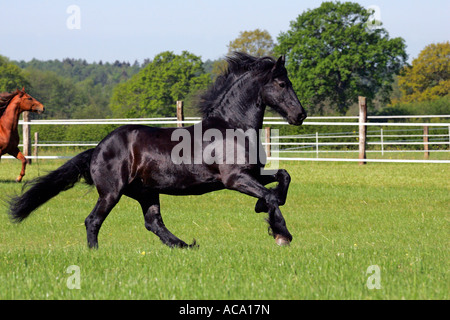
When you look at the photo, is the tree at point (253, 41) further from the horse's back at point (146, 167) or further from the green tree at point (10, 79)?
the horse's back at point (146, 167)

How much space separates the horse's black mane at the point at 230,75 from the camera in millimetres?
6871

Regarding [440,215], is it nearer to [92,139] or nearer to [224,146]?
[224,146]

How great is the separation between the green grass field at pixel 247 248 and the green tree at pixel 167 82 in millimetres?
50931

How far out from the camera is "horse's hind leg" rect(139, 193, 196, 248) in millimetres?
6918

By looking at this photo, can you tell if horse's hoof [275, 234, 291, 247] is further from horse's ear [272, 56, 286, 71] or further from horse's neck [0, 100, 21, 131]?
horse's neck [0, 100, 21, 131]

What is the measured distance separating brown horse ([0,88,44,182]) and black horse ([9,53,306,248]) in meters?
8.52

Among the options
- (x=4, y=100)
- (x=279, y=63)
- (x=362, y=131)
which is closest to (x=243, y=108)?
(x=279, y=63)

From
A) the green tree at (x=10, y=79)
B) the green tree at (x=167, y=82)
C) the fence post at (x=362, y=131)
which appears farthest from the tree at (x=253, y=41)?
the fence post at (x=362, y=131)

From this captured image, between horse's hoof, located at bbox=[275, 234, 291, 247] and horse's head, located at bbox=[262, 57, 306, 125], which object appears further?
horse's head, located at bbox=[262, 57, 306, 125]

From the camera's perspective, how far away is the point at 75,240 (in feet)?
26.9

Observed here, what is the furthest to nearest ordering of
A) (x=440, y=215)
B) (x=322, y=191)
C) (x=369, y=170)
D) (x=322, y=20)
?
(x=322, y=20) < (x=369, y=170) < (x=322, y=191) < (x=440, y=215)

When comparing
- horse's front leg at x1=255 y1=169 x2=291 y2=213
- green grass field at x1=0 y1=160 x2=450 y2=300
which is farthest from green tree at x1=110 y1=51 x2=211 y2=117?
horse's front leg at x1=255 y1=169 x2=291 y2=213
